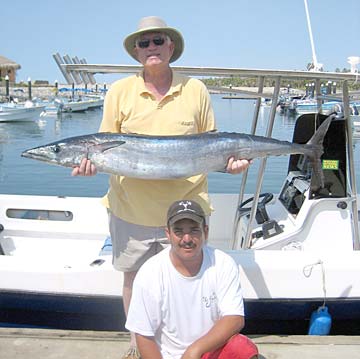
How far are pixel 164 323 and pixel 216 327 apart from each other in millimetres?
291

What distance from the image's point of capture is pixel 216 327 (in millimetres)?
2605

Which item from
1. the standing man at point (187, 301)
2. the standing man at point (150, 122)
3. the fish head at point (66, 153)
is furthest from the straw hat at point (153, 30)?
the standing man at point (187, 301)

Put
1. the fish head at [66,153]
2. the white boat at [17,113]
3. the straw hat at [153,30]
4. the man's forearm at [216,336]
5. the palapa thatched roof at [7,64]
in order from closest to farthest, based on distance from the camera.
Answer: the man's forearm at [216,336]
the straw hat at [153,30]
the fish head at [66,153]
the white boat at [17,113]
the palapa thatched roof at [7,64]

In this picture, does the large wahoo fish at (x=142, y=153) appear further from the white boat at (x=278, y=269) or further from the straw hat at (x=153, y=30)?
the white boat at (x=278, y=269)

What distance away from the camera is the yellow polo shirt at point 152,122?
301cm

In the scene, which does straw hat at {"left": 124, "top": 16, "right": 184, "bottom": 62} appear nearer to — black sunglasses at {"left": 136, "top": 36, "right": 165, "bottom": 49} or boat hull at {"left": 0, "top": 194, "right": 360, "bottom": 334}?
black sunglasses at {"left": 136, "top": 36, "right": 165, "bottom": 49}

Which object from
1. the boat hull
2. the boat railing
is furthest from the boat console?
the boat hull

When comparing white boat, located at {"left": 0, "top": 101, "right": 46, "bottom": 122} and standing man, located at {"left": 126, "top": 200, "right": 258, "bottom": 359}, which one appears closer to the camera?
standing man, located at {"left": 126, "top": 200, "right": 258, "bottom": 359}

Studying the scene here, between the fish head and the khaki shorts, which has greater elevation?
the fish head

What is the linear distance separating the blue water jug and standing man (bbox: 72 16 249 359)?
1435 mm

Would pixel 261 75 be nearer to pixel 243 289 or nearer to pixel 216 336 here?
pixel 243 289

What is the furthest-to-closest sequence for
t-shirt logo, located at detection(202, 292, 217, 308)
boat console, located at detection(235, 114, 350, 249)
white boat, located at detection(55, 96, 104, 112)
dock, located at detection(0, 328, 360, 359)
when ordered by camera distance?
white boat, located at detection(55, 96, 104, 112) → boat console, located at detection(235, 114, 350, 249) → dock, located at detection(0, 328, 360, 359) → t-shirt logo, located at detection(202, 292, 217, 308)

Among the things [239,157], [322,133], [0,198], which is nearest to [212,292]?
[239,157]

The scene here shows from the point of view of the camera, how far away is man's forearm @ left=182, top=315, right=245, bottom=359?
8.30ft
